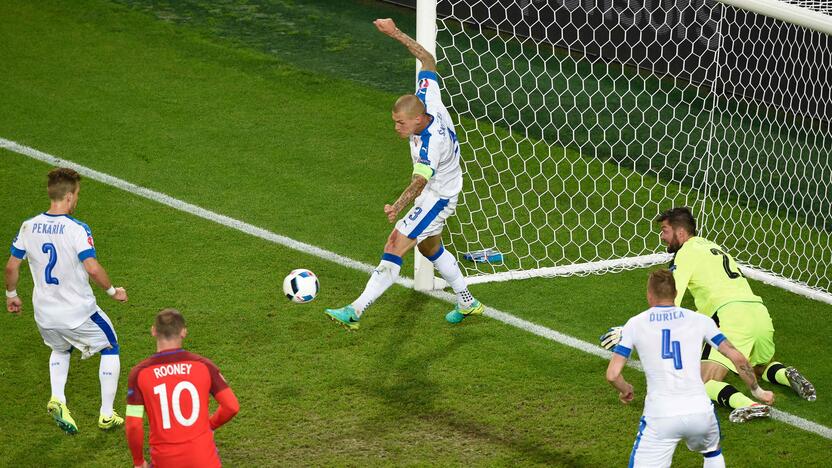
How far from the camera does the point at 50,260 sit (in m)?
7.03

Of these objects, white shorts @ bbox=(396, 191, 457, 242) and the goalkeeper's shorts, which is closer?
the goalkeeper's shorts

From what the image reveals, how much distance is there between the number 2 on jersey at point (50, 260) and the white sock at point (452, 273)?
2959 millimetres

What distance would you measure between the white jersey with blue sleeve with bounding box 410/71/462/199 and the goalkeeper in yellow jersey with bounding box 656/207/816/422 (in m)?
1.55

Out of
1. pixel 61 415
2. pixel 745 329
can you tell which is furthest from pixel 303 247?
pixel 745 329

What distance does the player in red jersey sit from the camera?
5.68m

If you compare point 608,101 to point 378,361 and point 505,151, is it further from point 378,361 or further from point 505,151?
point 378,361

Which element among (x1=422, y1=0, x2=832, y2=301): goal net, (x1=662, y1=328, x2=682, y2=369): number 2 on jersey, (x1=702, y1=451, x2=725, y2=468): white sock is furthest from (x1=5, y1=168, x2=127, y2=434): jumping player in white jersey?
(x1=702, y1=451, x2=725, y2=468): white sock

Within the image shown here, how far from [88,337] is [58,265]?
51cm

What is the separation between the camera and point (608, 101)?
1274 centimetres

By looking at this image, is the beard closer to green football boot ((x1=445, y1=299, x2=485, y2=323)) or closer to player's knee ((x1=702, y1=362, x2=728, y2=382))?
player's knee ((x1=702, y1=362, x2=728, y2=382))

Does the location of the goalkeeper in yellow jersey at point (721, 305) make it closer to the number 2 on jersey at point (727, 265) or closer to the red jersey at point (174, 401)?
the number 2 on jersey at point (727, 265)

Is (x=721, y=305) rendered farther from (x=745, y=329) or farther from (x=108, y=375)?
(x=108, y=375)

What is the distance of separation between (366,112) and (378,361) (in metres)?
5.10

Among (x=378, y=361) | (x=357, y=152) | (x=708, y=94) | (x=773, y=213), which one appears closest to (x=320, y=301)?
(x=378, y=361)
